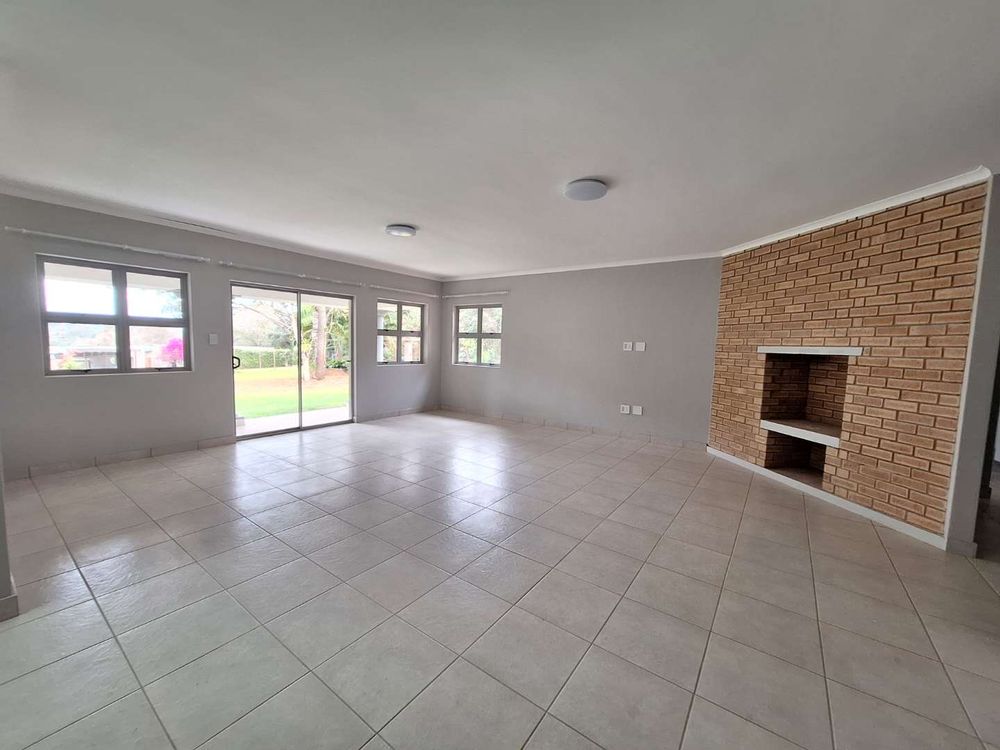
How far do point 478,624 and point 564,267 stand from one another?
5003 millimetres

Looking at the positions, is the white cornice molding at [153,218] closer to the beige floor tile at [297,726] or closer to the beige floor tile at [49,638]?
the beige floor tile at [49,638]

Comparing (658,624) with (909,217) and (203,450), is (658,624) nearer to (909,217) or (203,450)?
(909,217)

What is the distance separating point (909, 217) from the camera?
111 inches

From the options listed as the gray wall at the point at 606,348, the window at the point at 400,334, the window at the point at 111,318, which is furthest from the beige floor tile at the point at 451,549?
the window at the point at 400,334

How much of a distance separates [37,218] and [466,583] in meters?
4.80

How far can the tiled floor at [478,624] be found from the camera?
1311 mm

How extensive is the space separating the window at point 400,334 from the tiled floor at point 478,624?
3.44 m

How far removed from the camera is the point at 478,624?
177cm

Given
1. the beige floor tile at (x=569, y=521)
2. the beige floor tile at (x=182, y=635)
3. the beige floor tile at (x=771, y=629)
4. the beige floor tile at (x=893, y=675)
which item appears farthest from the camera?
the beige floor tile at (x=569, y=521)

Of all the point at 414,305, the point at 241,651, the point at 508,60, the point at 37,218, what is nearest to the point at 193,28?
the point at 508,60

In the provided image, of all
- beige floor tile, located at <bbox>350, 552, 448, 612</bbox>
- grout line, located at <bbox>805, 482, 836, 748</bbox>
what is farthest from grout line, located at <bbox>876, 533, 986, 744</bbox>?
beige floor tile, located at <bbox>350, 552, 448, 612</bbox>

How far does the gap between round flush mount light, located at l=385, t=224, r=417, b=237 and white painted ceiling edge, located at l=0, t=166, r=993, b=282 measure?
1752 millimetres

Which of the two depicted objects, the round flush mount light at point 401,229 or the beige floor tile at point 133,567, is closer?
the beige floor tile at point 133,567

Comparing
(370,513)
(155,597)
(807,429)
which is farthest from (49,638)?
(807,429)
